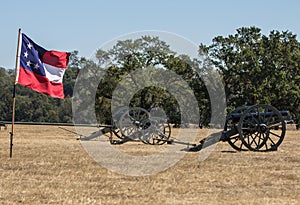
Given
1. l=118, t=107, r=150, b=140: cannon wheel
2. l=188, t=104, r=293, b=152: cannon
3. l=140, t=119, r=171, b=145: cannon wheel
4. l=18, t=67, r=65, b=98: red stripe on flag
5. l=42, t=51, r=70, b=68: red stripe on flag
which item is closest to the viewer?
l=18, t=67, r=65, b=98: red stripe on flag

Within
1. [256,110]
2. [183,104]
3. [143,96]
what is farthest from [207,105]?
[256,110]

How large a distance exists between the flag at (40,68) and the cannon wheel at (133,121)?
741 centimetres

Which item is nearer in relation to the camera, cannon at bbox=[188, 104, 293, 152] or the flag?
the flag

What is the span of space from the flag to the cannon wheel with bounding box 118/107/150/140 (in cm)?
741

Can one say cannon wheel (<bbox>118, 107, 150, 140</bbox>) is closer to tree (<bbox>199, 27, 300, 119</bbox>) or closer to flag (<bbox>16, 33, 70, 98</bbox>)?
flag (<bbox>16, 33, 70, 98</bbox>)

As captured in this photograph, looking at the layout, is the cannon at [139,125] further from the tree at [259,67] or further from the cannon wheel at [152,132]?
the tree at [259,67]

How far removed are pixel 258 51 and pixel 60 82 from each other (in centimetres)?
3718

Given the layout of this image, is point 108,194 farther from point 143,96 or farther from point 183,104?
point 183,104

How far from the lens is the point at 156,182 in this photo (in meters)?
11.8

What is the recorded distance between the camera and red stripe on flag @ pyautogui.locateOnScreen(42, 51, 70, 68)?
53.9 feet

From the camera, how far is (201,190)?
1081cm

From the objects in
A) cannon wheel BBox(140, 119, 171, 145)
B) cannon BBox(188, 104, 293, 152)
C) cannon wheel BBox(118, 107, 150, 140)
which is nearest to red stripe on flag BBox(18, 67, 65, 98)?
cannon BBox(188, 104, 293, 152)

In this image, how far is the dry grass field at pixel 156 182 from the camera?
32.4 ft

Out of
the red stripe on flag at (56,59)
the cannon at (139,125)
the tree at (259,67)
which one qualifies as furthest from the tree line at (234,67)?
the red stripe on flag at (56,59)
